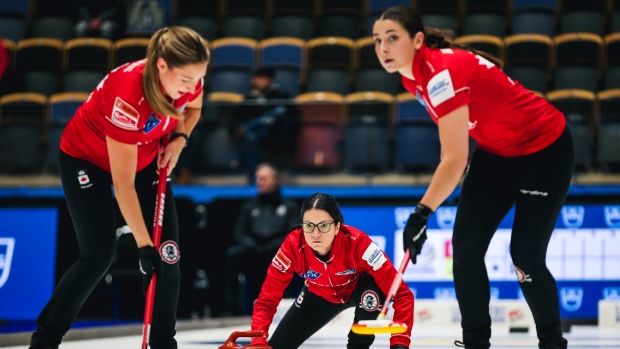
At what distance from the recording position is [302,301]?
438 cm

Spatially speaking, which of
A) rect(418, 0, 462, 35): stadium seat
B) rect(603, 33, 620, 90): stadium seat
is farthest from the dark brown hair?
rect(418, 0, 462, 35): stadium seat

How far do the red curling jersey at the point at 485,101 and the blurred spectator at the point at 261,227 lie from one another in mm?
4407

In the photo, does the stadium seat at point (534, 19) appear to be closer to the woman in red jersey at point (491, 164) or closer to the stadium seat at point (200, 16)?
the stadium seat at point (200, 16)

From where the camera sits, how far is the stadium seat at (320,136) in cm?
850

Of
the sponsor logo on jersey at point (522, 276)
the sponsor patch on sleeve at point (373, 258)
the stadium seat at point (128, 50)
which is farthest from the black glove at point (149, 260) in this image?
the stadium seat at point (128, 50)

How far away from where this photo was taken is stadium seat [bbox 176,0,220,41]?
1192 centimetres

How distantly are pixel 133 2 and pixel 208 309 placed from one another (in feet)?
16.6

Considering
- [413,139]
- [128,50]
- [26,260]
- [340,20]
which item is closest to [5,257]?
[26,260]

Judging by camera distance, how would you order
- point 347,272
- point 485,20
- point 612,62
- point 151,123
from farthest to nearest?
1. point 485,20
2. point 612,62
3. point 347,272
4. point 151,123

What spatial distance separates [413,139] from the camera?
8.41m

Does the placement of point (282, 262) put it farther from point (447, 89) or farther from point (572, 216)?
point (572, 216)

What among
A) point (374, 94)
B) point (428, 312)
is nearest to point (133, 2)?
point (374, 94)

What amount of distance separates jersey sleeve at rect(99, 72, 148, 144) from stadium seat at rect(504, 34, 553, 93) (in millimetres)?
6974

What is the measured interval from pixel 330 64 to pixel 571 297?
414cm
